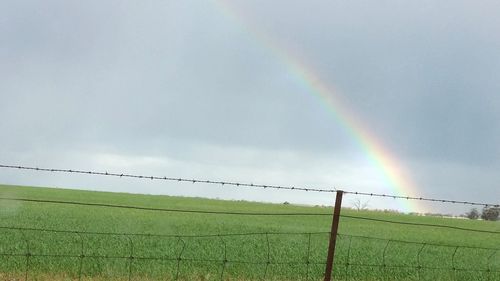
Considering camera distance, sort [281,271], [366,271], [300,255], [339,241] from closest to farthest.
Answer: [281,271]
[366,271]
[300,255]
[339,241]

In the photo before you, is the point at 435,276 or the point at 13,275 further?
the point at 435,276

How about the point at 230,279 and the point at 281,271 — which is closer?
the point at 230,279

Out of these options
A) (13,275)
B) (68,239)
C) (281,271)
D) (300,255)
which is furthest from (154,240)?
(13,275)

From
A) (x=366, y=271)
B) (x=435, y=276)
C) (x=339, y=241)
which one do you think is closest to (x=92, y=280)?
(x=366, y=271)

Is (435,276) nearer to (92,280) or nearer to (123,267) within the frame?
Result: (123,267)

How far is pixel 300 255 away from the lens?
15.7 metres

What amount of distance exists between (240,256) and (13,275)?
249 inches

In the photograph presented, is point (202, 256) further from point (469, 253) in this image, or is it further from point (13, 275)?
point (469, 253)

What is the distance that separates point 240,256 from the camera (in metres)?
14.6

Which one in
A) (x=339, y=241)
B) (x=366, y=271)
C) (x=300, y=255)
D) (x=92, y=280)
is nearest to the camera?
(x=92, y=280)

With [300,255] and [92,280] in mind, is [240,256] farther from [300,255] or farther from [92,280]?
[92,280]

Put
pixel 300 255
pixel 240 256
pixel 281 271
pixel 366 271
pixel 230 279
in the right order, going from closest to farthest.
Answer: pixel 230 279
pixel 281 271
pixel 366 271
pixel 240 256
pixel 300 255

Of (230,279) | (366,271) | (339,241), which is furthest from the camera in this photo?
(339,241)

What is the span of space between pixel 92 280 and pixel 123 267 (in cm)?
171
